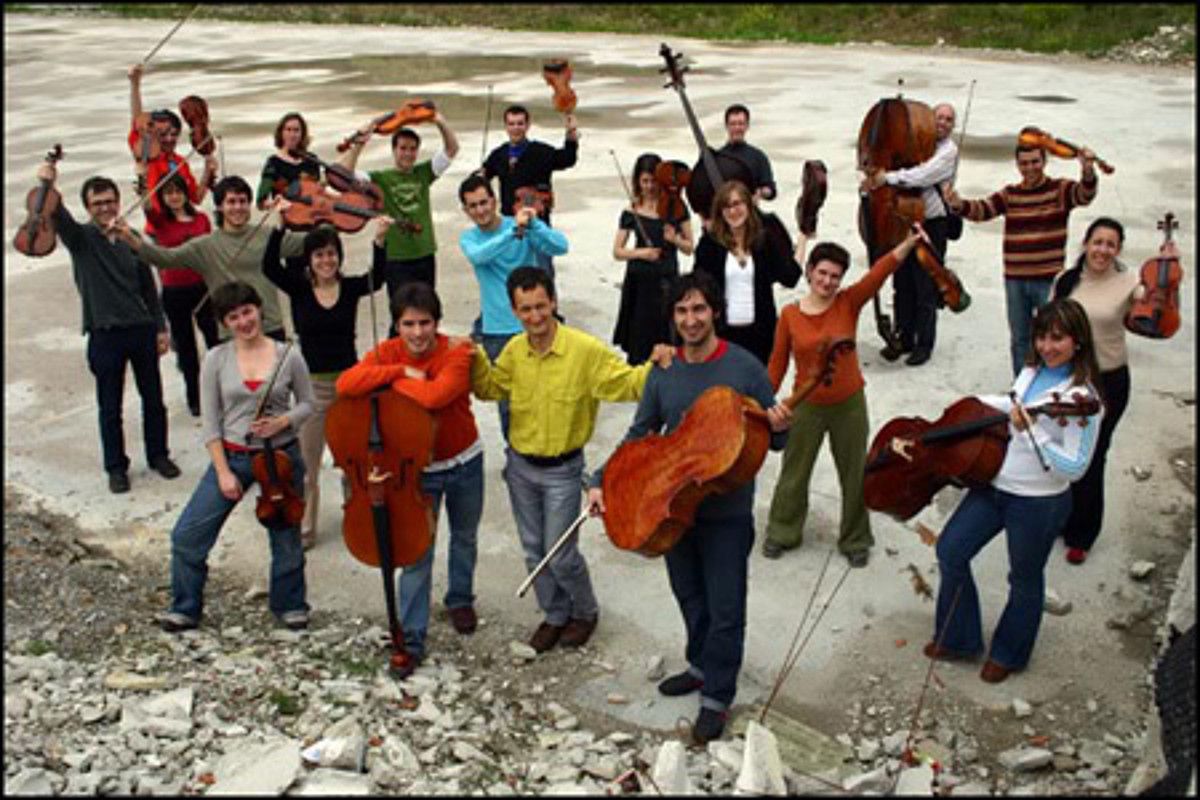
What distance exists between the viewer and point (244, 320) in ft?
18.1

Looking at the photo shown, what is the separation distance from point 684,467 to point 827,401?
174 cm

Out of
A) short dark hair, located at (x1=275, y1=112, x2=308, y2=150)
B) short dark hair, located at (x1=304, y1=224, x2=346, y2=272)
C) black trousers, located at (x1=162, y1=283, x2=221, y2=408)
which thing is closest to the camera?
short dark hair, located at (x1=304, y1=224, x2=346, y2=272)

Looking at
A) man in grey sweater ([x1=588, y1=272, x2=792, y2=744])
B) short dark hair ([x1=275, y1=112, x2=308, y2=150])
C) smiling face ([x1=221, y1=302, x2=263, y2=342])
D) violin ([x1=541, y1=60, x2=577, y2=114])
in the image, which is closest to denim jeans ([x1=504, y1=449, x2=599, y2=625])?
man in grey sweater ([x1=588, y1=272, x2=792, y2=744])

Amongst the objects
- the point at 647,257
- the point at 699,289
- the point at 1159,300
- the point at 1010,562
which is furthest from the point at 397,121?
the point at 1010,562

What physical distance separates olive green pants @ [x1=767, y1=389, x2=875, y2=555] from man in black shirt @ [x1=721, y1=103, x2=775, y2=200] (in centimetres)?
244

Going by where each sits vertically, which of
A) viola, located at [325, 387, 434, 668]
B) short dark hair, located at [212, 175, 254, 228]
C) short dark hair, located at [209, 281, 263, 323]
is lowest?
viola, located at [325, 387, 434, 668]

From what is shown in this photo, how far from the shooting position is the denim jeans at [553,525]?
5.35m

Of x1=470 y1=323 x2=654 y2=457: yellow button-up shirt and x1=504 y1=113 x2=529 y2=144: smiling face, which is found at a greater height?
x1=504 y1=113 x2=529 y2=144: smiling face

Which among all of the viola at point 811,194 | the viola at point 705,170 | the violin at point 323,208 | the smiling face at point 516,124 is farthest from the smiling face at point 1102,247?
the violin at point 323,208

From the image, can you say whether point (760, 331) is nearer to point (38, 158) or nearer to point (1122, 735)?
point (1122, 735)

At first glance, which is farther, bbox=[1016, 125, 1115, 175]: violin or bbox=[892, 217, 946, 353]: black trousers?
bbox=[892, 217, 946, 353]: black trousers

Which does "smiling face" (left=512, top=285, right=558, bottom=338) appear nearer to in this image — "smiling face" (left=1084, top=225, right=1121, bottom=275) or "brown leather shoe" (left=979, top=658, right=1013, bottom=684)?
"brown leather shoe" (left=979, top=658, right=1013, bottom=684)

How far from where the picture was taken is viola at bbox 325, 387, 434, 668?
4.97m

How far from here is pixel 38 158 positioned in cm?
1684
